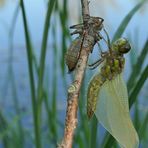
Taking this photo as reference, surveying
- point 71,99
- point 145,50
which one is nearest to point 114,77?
point 71,99

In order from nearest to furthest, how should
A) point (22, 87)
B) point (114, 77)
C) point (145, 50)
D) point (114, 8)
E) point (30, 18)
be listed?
point (114, 77)
point (145, 50)
point (22, 87)
point (30, 18)
point (114, 8)

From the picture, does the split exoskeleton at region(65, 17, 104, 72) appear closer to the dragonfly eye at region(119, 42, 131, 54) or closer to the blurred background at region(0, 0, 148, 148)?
the dragonfly eye at region(119, 42, 131, 54)

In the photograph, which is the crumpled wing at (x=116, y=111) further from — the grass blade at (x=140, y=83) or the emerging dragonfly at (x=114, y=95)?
the grass blade at (x=140, y=83)

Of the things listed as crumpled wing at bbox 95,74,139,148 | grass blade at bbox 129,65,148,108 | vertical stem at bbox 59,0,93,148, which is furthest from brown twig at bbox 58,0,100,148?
grass blade at bbox 129,65,148,108

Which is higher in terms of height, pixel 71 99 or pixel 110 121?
pixel 71 99

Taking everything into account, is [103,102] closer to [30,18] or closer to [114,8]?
[30,18]

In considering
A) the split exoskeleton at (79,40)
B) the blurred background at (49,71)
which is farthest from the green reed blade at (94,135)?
the split exoskeleton at (79,40)

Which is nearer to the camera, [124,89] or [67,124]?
[67,124]
